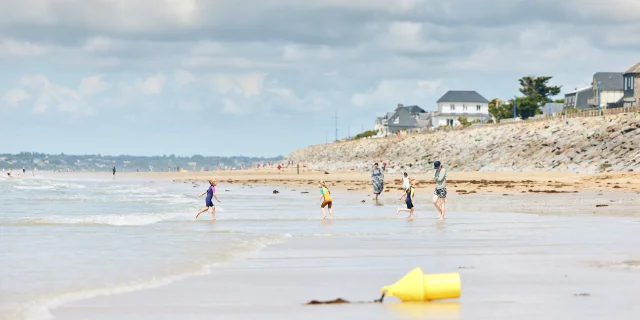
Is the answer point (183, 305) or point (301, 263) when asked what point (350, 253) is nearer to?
point (301, 263)

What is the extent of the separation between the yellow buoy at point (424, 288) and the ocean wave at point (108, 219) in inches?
656

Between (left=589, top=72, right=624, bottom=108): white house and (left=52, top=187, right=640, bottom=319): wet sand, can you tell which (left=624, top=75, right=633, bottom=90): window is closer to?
(left=589, top=72, right=624, bottom=108): white house

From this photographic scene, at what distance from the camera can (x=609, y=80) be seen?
14000cm

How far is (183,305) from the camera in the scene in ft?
38.4

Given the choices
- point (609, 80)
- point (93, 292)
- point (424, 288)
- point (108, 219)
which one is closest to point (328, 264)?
point (93, 292)

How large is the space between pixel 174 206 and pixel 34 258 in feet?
67.1

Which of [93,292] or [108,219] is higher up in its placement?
[108,219]

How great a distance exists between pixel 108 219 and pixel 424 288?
19769 mm

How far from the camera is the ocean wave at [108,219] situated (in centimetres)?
2731

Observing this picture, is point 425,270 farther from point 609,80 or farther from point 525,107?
point 525,107

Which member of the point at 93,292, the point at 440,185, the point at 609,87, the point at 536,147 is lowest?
the point at 93,292

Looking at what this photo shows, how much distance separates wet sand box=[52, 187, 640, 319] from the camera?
11.0 m

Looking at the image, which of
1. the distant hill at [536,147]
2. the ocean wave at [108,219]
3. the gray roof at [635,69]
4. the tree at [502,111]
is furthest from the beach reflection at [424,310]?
the tree at [502,111]

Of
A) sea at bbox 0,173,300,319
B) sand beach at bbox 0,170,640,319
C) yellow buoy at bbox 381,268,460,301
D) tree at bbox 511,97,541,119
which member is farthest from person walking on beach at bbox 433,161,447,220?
tree at bbox 511,97,541,119
